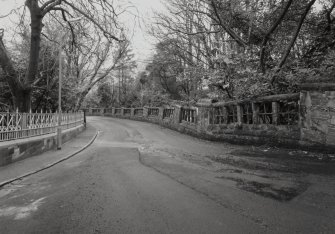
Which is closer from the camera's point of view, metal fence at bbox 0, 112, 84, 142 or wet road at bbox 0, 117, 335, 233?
wet road at bbox 0, 117, 335, 233

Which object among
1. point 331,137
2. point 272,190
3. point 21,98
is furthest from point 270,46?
point 21,98

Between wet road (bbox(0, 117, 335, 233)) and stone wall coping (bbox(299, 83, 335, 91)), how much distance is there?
2.46 meters

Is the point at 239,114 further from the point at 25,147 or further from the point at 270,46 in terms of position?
the point at 25,147

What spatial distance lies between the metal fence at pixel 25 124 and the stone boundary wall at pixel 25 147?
9.0 inches

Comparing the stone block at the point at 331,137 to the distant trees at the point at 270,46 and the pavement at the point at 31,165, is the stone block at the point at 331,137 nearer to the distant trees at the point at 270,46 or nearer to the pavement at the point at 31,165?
the distant trees at the point at 270,46

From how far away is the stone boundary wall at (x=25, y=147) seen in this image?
946cm

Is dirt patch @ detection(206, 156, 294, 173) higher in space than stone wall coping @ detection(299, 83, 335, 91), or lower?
lower

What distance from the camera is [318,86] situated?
889 centimetres

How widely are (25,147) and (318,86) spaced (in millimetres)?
10530

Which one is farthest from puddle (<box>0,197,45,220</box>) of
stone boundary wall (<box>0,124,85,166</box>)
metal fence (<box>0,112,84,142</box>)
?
metal fence (<box>0,112,84,142</box>)

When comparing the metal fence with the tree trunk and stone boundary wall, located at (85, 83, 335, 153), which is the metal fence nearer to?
the tree trunk

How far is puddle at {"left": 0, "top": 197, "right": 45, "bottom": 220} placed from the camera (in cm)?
486

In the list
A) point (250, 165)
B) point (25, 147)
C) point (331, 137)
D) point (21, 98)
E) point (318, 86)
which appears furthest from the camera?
point (21, 98)

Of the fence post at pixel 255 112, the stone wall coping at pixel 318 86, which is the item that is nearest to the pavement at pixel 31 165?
the fence post at pixel 255 112
